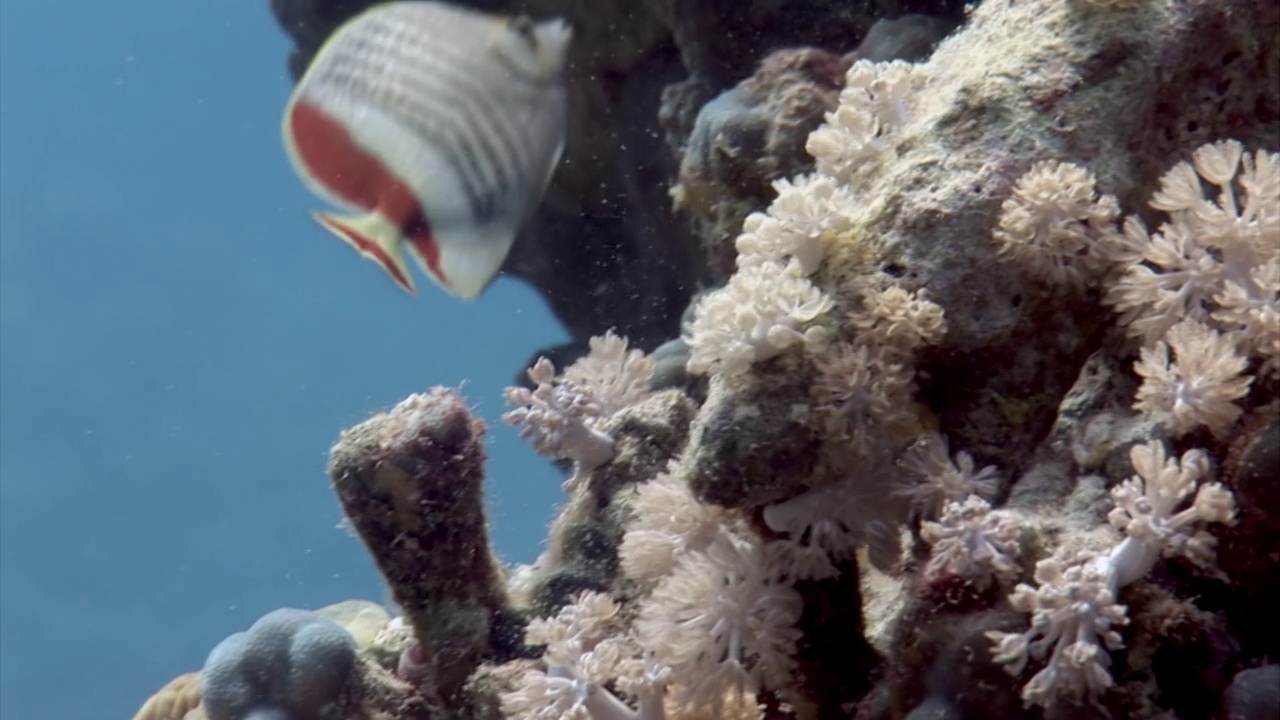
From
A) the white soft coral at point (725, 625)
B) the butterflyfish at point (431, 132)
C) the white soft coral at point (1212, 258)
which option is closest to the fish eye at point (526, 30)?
the butterflyfish at point (431, 132)

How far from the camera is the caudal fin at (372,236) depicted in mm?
1767

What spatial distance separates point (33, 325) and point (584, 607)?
6362 cm

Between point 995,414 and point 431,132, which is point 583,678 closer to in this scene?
point 995,414

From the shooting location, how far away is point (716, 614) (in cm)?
214

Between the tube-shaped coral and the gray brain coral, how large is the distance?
26cm

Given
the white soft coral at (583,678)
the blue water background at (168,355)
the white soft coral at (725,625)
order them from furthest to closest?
the blue water background at (168,355) < the white soft coral at (583,678) < the white soft coral at (725,625)

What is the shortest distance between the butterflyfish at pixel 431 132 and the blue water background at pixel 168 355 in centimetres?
2608

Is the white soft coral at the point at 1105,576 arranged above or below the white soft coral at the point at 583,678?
below

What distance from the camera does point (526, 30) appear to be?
6.20 ft

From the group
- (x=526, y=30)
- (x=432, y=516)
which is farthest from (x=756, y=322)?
(x=432, y=516)

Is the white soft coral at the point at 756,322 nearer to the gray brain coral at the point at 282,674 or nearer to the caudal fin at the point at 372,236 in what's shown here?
the caudal fin at the point at 372,236

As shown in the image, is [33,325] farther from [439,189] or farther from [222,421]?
[439,189]

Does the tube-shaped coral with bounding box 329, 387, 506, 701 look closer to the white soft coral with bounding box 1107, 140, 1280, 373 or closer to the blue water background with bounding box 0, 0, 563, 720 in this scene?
the white soft coral with bounding box 1107, 140, 1280, 373

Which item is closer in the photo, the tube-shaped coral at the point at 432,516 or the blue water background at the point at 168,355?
the tube-shaped coral at the point at 432,516
